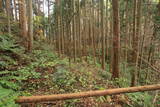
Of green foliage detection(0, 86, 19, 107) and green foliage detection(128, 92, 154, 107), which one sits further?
green foliage detection(128, 92, 154, 107)

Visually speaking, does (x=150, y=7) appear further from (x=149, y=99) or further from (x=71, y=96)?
(x=71, y=96)

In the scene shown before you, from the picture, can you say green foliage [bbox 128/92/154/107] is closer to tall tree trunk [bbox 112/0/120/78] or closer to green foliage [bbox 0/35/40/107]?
tall tree trunk [bbox 112/0/120/78]

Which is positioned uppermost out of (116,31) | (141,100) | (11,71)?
(116,31)

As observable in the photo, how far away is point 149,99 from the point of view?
15.1ft

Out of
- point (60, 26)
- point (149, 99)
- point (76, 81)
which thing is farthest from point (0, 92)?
point (60, 26)

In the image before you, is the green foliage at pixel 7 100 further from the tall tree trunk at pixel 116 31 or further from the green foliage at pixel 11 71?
the tall tree trunk at pixel 116 31

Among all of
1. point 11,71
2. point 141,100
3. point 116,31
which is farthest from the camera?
point 116,31

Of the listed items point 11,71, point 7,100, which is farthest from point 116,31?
point 7,100

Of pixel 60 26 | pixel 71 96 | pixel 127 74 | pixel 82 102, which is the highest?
pixel 60 26

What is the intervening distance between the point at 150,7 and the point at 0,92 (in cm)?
1127

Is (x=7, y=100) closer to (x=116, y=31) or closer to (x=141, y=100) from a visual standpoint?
(x=141, y=100)

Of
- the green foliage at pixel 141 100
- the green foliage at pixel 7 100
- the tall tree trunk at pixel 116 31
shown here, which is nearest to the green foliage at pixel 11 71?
the green foliage at pixel 7 100

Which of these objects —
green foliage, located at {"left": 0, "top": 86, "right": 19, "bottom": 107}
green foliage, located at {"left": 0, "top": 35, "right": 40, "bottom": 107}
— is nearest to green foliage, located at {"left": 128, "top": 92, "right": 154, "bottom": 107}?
green foliage, located at {"left": 0, "top": 35, "right": 40, "bottom": 107}

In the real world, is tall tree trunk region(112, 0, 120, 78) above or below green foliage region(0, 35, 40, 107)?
above
